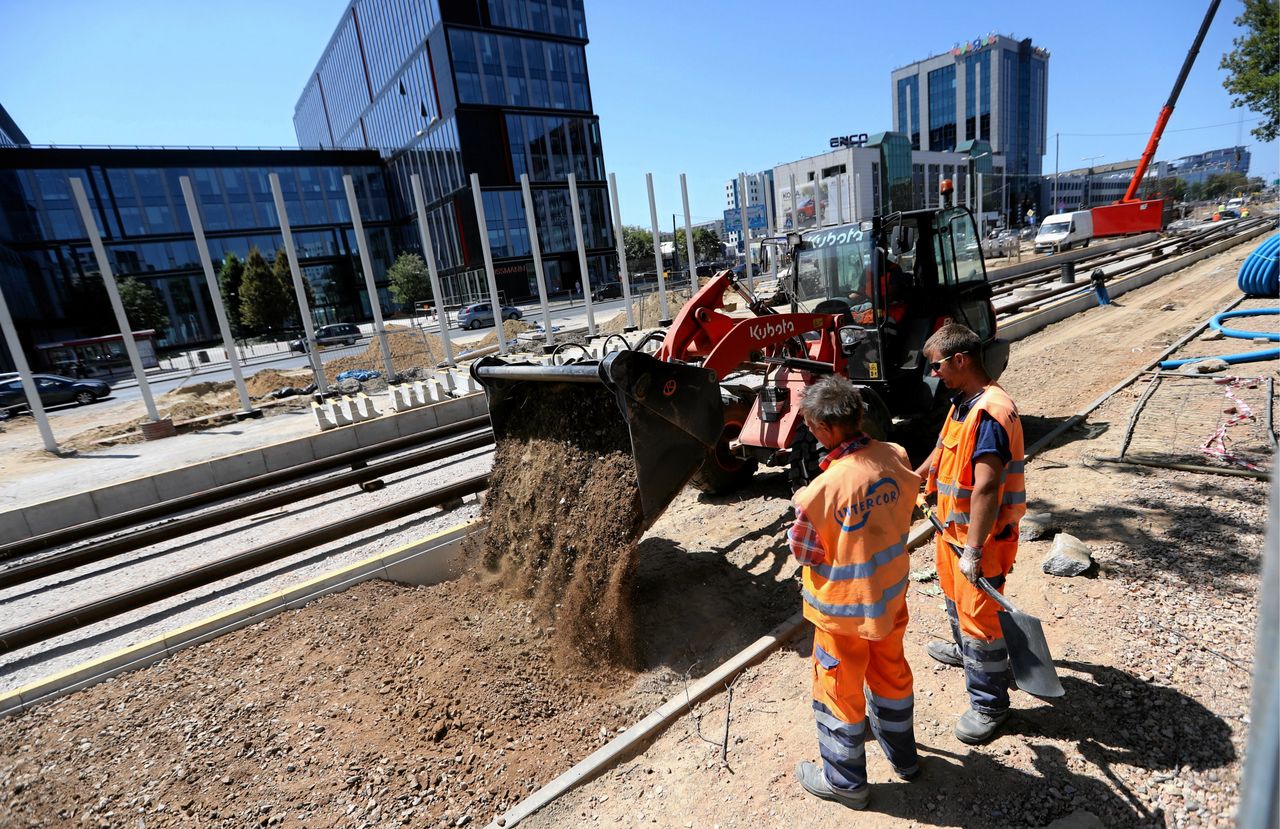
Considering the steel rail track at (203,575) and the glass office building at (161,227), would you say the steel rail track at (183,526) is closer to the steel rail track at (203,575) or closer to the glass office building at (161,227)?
the steel rail track at (203,575)

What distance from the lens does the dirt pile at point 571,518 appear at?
421cm

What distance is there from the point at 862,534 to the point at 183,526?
7.59 m

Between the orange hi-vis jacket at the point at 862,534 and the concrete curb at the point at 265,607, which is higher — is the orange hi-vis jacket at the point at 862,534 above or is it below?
above

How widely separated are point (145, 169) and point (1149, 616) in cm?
5676

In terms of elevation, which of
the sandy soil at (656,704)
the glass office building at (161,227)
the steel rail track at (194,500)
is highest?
the glass office building at (161,227)

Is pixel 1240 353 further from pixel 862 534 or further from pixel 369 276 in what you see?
pixel 369 276

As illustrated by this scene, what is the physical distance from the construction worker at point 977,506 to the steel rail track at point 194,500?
8428 millimetres

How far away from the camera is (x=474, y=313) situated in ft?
108

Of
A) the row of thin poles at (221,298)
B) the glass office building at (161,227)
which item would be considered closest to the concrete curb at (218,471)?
the row of thin poles at (221,298)

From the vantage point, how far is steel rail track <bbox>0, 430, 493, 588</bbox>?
6.41 meters

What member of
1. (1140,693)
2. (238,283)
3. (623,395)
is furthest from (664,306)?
(238,283)

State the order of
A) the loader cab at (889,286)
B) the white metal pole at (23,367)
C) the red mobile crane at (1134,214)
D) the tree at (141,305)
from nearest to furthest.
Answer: the loader cab at (889,286), the white metal pole at (23,367), the red mobile crane at (1134,214), the tree at (141,305)

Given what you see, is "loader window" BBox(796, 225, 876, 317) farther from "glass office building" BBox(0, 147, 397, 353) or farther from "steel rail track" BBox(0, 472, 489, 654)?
"glass office building" BBox(0, 147, 397, 353)

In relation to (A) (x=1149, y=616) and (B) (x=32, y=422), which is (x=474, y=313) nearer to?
(B) (x=32, y=422)
